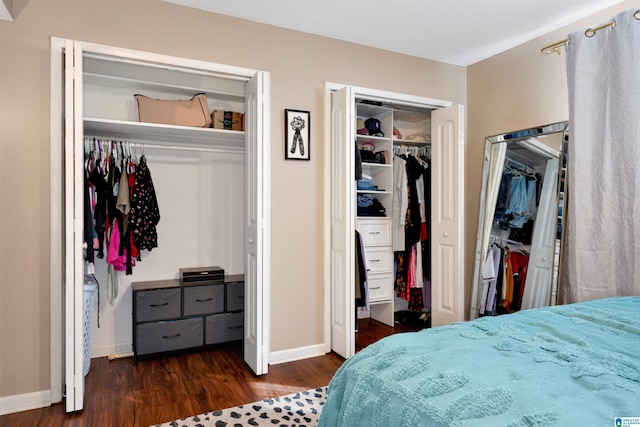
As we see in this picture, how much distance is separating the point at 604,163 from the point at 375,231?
193 cm

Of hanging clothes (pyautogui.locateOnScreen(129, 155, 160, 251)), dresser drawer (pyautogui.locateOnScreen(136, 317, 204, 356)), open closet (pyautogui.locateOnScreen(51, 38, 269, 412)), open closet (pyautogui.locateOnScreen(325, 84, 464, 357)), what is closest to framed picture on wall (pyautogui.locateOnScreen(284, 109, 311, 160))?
open closet (pyautogui.locateOnScreen(325, 84, 464, 357))

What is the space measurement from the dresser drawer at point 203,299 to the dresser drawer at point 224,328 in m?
0.07

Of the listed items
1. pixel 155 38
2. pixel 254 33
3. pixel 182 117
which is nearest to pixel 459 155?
pixel 254 33

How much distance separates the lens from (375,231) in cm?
390

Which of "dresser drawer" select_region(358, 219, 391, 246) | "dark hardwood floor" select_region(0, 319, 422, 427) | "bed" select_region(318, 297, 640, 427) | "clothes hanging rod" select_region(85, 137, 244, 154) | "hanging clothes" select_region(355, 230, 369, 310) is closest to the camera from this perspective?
"bed" select_region(318, 297, 640, 427)

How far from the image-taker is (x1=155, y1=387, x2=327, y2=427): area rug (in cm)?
216

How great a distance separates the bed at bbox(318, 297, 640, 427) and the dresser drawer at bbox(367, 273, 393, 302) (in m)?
2.29

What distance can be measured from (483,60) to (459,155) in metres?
1.09

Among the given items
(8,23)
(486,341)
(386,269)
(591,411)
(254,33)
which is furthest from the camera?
(386,269)

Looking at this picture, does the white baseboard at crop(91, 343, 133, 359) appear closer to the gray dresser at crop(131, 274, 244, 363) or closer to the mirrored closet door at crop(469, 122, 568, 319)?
the gray dresser at crop(131, 274, 244, 363)

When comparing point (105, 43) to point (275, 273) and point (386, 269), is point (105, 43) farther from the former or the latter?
point (386, 269)

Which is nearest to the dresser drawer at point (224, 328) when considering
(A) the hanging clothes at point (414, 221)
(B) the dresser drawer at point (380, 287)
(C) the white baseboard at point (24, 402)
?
(C) the white baseboard at point (24, 402)

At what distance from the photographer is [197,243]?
3609 mm

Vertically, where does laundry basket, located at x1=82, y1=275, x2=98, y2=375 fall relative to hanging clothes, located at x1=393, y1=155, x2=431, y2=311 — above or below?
below
